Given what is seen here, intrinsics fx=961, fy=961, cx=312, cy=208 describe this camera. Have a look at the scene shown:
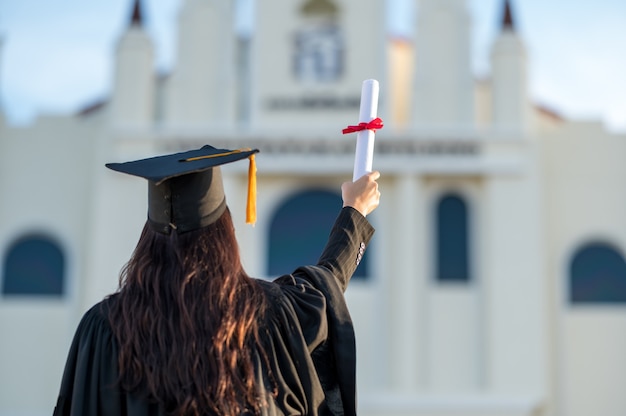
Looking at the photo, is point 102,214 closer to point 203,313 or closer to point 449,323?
point 449,323

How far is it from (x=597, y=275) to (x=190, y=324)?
13.4 metres

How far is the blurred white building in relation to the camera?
14367mm

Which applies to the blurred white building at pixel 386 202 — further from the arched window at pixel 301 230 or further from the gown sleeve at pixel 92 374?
the gown sleeve at pixel 92 374

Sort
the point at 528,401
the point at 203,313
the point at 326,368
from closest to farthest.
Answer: the point at 203,313 → the point at 326,368 → the point at 528,401

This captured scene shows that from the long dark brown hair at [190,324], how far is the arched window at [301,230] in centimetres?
1218

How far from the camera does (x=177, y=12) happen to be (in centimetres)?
1566

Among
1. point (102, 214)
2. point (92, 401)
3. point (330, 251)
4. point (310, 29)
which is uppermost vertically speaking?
point (310, 29)

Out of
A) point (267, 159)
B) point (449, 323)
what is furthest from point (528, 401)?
point (267, 159)

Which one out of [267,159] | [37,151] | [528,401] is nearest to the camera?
[528,401]

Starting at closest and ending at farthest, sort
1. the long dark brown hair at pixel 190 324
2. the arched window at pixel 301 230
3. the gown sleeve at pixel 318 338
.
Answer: the long dark brown hair at pixel 190 324 → the gown sleeve at pixel 318 338 → the arched window at pixel 301 230

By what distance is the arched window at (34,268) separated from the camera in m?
15.3

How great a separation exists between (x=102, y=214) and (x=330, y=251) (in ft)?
40.1

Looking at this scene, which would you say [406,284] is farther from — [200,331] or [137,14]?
[200,331]

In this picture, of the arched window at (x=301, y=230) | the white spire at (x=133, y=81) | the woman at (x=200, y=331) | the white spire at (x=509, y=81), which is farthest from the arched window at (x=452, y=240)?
the woman at (x=200, y=331)
